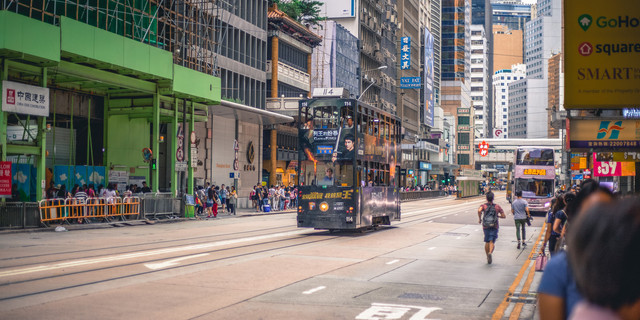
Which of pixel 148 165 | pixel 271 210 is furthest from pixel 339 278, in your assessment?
pixel 271 210

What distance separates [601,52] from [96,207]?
70.1 feet

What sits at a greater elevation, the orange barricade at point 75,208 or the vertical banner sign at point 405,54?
the vertical banner sign at point 405,54

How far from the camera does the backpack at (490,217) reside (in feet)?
52.6

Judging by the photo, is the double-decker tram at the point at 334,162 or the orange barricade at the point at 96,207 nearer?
the double-decker tram at the point at 334,162

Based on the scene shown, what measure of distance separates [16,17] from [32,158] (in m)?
8.15

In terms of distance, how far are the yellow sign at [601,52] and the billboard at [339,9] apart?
71046mm

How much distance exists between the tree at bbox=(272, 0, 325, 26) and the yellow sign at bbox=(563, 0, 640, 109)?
55.3 m

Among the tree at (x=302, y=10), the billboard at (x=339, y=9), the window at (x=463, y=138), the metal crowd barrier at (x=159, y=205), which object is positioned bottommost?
the metal crowd barrier at (x=159, y=205)

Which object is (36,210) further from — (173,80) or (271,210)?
(271,210)

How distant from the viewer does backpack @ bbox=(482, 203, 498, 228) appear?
16.0 m

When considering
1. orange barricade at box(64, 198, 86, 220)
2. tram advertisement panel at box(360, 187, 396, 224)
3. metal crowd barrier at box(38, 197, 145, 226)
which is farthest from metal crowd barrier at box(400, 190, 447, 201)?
orange barricade at box(64, 198, 86, 220)

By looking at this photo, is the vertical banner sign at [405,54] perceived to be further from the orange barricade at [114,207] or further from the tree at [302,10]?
the orange barricade at [114,207]

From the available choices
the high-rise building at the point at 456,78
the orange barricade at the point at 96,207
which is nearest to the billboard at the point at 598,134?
the orange barricade at the point at 96,207

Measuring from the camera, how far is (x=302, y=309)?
9.47 meters
